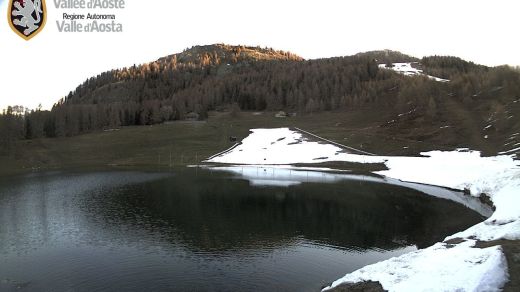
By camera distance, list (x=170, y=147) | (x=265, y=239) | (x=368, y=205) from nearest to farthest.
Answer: (x=265, y=239)
(x=368, y=205)
(x=170, y=147)

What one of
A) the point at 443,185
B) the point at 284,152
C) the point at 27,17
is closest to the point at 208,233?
the point at 27,17

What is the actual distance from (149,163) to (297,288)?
102364 millimetres

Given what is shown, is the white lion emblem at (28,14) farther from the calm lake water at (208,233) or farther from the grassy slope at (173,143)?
the grassy slope at (173,143)

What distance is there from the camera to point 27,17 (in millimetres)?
51312

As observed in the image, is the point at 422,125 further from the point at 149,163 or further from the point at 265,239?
the point at 265,239

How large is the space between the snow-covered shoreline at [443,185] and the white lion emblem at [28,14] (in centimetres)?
4772

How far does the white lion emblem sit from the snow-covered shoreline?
47.7 meters

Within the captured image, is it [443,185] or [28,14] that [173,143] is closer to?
[28,14]

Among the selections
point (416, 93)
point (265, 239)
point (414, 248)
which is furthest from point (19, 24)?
point (416, 93)

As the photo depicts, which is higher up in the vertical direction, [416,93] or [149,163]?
[416,93]

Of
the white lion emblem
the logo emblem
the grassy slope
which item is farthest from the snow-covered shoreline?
the white lion emblem

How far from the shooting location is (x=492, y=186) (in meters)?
59.5

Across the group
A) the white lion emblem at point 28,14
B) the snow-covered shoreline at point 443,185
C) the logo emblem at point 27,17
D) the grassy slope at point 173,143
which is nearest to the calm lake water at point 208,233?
the snow-covered shoreline at point 443,185

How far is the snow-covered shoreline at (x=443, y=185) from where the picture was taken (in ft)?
69.5
